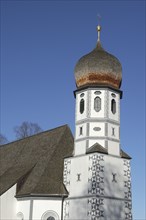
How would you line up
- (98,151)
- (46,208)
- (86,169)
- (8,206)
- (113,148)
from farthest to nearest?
(8,206) < (113,148) < (46,208) < (86,169) < (98,151)

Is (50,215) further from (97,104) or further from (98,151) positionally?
(97,104)

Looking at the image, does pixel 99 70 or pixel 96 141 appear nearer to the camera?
pixel 96 141

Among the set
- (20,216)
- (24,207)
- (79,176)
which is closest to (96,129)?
(79,176)

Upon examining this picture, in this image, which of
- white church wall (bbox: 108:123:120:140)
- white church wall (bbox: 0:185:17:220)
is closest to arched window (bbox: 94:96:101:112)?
white church wall (bbox: 108:123:120:140)

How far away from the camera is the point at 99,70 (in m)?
29.9

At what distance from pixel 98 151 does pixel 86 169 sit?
150 centimetres

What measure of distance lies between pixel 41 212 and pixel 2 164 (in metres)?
9.84

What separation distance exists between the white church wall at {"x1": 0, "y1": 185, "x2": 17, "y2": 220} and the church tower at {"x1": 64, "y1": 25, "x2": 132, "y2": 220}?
417 centimetres

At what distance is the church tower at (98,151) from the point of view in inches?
1043

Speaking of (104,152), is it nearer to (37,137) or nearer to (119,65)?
(119,65)

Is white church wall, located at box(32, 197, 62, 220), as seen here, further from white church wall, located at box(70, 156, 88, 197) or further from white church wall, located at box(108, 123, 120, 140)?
white church wall, located at box(108, 123, 120, 140)

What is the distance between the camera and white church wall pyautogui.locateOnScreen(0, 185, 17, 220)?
29156 millimetres

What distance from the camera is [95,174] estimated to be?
26.5m

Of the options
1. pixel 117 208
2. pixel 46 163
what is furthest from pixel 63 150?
pixel 117 208
